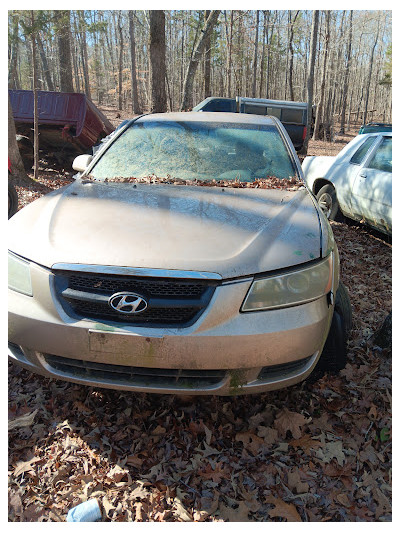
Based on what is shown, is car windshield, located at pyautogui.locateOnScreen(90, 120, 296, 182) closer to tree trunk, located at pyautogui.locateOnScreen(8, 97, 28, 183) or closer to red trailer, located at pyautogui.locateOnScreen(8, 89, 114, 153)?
tree trunk, located at pyautogui.locateOnScreen(8, 97, 28, 183)

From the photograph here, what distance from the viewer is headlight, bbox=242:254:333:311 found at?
194 cm

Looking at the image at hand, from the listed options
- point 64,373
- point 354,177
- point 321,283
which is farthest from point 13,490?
point 354,177

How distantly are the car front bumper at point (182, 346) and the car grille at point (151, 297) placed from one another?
45 millimetres

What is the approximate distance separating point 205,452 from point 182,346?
727 mm

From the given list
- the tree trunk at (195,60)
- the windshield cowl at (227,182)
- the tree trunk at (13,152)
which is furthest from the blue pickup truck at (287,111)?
the windshield cowl at (227,182)

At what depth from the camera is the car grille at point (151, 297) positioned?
1901 mm

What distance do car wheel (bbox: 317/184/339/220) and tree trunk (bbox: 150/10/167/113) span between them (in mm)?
6505

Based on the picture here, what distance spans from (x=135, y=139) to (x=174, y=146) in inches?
14.4

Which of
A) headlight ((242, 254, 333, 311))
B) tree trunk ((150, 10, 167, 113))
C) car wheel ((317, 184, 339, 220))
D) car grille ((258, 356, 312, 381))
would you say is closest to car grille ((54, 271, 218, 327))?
headlight ((242, 254, 333, 311))

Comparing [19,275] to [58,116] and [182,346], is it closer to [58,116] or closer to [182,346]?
[182,346]

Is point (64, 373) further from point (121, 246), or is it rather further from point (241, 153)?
point (241, 153)

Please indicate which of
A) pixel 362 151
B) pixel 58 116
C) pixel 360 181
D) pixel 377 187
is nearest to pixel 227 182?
pixel 377 187

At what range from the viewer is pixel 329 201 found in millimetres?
6660

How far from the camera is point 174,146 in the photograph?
11.1 feet
